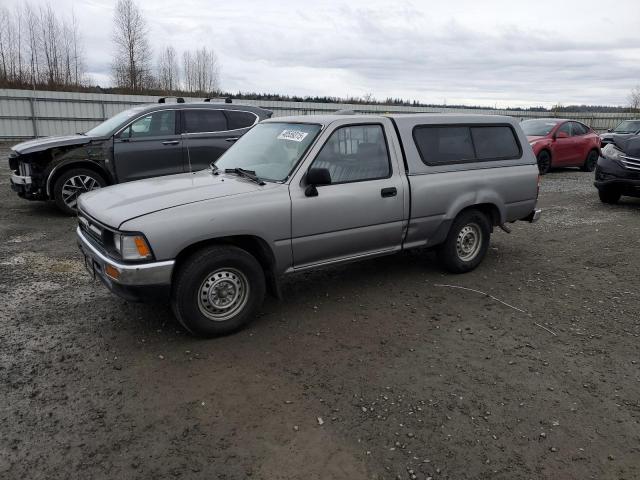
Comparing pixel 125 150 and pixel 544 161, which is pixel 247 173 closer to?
pixel 125 150

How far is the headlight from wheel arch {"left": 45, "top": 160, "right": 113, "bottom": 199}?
356 inches

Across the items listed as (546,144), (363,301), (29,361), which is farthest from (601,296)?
(546,144)

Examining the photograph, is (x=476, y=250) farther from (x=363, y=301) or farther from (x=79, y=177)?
(x=79, y=177)

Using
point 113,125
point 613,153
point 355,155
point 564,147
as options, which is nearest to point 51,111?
point 113,125

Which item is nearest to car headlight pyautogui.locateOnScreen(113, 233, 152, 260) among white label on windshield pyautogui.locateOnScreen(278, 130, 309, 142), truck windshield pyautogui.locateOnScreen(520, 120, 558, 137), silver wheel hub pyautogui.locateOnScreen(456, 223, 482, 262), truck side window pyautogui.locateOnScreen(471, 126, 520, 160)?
white label on windshield pyautogui.locateOnScreen(278, 130, 309, 142)

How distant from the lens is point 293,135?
4.83 m

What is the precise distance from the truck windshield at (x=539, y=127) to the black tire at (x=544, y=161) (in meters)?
0.57

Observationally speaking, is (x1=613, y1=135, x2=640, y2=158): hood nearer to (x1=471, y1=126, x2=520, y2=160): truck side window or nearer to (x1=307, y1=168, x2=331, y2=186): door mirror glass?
(x1=471, y1=126, x2=520, y2=160): truck side window

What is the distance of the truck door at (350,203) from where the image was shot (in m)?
4.44

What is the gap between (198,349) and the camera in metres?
4.00

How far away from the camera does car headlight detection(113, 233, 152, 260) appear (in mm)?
3707

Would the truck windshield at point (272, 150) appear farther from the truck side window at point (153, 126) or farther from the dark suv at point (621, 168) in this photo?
the dark suv at point (621, 168)

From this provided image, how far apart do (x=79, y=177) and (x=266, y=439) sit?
6769 millimetres

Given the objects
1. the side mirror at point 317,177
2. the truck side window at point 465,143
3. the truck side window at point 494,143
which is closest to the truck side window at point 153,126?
the truck side window at point 465,143
